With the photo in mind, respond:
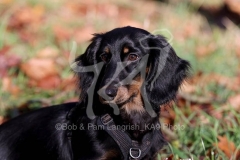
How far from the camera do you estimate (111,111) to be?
327 centimetres

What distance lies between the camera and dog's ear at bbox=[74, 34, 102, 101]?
3434mm

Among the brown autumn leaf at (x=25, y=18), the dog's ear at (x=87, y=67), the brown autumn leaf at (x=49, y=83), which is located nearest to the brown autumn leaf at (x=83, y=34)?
the brown autumn leaf at (x=25, y=18)

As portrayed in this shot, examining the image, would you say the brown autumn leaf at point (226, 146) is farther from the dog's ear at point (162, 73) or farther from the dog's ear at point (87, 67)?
the dog's ear at point (87, 67)

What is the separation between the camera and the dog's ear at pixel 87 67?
3.43 metres

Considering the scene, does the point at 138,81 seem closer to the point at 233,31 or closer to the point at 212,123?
the point at 212,123

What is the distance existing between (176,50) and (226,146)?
2.52 meters

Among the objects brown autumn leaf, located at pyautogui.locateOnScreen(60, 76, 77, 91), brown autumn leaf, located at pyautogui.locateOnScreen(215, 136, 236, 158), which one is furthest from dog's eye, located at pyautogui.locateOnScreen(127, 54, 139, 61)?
brown autumn leaf, located at pyautogui.locateOnScreen(60, 76, 77, 91)

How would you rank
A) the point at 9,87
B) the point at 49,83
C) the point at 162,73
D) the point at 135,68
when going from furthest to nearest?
the point at 49,83, the point at 9,87, the point at 162,73, the point at 135,68

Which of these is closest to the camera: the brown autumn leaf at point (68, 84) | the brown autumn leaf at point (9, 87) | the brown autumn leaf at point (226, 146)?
the brown autumn leaf at point (226, 146)

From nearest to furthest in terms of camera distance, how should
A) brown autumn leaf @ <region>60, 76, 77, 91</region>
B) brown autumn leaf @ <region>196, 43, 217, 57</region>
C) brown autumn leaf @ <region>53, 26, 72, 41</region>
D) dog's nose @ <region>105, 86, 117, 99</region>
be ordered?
dog's nose @ <region>105, 86, 117, 99</region> → brown autumn leaf @ <region>60, 76, 77, 91</region> → brown autumn leaf @ <region>196, 43, 217, 57</region> → brown autumn leaf @ <region>53, 26, 72, 41</region>

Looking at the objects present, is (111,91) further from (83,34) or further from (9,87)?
(83,34)

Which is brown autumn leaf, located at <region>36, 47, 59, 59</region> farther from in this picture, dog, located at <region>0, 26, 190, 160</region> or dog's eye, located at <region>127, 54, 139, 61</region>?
dog's eye, located at <region>127, 54, 139, 61</region>

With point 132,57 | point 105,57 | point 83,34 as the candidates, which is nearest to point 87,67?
point 105,57

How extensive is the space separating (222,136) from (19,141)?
1.64 meters
